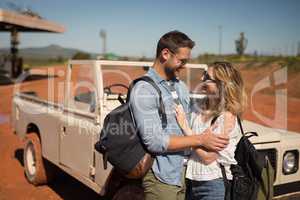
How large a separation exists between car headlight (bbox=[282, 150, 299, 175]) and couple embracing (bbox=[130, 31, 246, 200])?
1565mm

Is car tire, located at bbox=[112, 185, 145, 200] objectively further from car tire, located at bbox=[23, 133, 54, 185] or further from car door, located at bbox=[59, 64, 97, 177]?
car tire, located at bbox=[23, 133, 54, 185]

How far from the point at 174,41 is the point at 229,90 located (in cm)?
49

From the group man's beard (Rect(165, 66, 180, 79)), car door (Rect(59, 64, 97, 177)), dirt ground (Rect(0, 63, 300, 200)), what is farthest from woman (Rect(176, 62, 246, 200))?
dirt ground (Rect(0, 63, 300, 200))

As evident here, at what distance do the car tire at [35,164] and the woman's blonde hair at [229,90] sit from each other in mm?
3631

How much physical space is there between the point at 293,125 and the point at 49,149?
7566 millimetres

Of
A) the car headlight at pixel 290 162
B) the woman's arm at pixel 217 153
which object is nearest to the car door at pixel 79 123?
the woman's arm at pixel 217 153

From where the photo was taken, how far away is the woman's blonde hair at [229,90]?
2.38 metres

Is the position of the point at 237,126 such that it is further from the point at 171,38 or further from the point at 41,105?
the point at 41,105

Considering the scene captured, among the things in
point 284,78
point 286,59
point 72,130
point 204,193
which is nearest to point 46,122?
point 72,130

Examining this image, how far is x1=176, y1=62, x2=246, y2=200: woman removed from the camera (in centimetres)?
235

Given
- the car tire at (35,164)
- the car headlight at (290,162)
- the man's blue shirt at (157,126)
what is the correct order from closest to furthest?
the man's blue shirt at (157,126) → the car headlight at (290,162) → the car tire at (35,164)

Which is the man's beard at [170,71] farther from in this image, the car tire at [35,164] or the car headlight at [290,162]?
the car tire at [35,164]

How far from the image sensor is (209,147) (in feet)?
7.26

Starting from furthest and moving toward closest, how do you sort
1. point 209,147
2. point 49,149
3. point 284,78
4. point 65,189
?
point 284,78, point 65,189, point 49,149, point 209,147
